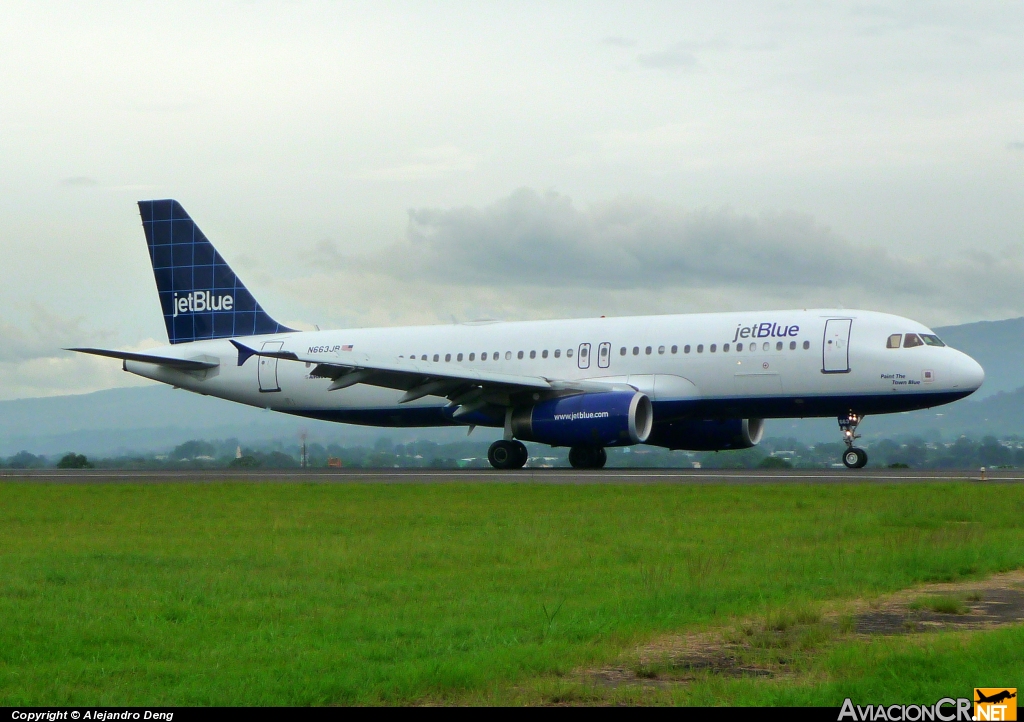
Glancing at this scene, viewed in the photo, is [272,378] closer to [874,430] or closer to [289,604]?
[289,604]

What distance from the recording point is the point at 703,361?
30375 mm

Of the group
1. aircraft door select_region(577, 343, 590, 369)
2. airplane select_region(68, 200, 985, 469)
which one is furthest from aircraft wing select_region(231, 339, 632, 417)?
aircraft door select_region(577, 343, 590, 369)

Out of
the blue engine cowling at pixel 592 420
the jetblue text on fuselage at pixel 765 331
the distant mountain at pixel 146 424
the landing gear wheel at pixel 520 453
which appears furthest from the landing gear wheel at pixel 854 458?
the distant mountain at pixel 146 424

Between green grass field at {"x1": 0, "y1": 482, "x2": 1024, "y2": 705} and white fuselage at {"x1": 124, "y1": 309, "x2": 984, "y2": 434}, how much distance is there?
10.1 meters

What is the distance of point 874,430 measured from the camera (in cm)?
13712

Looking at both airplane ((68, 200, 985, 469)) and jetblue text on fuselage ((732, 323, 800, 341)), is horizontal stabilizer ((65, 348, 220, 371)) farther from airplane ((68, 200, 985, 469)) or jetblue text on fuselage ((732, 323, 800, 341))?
jetblue text on fuselage ((732, 323, 800, 341))

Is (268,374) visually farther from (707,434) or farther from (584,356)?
(707,434)

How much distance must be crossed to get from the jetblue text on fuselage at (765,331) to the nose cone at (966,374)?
12.1ft

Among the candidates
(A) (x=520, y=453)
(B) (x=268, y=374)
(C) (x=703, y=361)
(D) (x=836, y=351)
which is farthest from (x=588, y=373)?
(B) (x=268, y=374)

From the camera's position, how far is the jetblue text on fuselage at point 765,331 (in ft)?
97.6

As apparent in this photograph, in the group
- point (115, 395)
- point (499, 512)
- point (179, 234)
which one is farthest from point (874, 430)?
point (499, 512)

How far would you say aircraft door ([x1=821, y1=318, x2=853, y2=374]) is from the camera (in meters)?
29.1

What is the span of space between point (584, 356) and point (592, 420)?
322 centimetres

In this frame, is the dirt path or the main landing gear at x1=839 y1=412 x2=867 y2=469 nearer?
the dirt path
